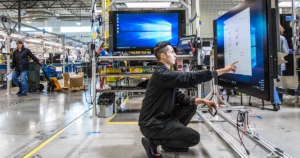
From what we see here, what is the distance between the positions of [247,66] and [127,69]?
452 cm

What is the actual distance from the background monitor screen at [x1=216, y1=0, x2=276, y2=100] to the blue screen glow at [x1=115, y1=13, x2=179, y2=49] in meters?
2.49

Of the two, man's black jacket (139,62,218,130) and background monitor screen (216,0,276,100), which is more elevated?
background monitor screen (216,0,276,100)

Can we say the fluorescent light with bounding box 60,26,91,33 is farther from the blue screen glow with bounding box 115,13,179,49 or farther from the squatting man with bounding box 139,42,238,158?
the squatting man with bounding box 139,42,238,158

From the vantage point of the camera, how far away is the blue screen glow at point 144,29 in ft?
15.5

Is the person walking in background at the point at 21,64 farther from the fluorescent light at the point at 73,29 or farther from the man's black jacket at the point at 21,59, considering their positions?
the fluorescent light at the point at 73,29

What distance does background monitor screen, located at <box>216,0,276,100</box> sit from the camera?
1563 mm

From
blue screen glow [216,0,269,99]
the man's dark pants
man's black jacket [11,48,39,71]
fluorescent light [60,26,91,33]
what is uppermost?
fluorescent light [60,26,91,33]

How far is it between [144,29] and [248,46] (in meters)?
3.17

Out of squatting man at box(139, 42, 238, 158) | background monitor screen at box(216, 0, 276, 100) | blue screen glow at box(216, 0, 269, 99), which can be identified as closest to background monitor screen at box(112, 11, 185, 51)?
squatting man at box(139, 42, 238, 158)

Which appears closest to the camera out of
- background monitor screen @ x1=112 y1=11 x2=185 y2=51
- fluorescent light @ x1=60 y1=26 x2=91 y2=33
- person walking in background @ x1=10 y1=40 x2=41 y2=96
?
background monitor screen @ x1=112 y1=11 x2=185 y2=51

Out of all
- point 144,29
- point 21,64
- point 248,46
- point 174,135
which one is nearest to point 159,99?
point 174,135

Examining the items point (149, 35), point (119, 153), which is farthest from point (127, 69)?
point (119, 153)

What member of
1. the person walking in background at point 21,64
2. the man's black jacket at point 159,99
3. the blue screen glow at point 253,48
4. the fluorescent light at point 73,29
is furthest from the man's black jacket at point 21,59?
the fluorescent light at point 73,29

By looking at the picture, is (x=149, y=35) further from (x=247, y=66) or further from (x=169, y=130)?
(x=247, y=66)
